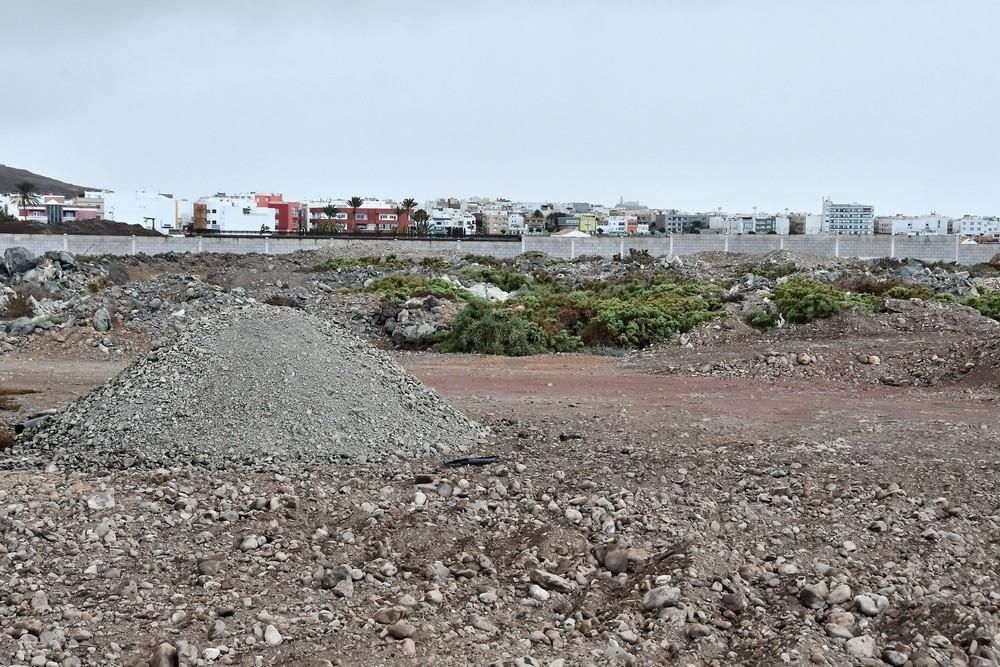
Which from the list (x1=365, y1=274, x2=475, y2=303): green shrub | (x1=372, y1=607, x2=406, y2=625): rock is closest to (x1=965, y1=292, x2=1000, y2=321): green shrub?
(x1=365, y1=274, x2=475, y2=303): green shrub

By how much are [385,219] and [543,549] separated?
10523cm

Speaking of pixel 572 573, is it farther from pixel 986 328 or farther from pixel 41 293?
pixel 41 293

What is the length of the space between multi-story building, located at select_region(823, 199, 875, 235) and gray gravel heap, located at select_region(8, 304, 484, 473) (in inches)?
5597

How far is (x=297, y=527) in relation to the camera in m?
7.20

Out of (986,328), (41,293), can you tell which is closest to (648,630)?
(986,328)

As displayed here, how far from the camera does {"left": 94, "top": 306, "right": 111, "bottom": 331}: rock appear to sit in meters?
19.9

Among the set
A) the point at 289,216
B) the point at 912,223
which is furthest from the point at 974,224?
the point at 289,216

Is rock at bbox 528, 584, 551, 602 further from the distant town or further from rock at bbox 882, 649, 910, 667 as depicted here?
the distant town

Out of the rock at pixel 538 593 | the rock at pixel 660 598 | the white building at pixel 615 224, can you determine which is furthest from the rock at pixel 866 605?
the white building at pixel 615 224

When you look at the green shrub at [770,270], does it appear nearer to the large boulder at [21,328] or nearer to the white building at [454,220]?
the large boulder at [21,328]

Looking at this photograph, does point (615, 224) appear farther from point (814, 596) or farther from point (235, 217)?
point (814, 596)

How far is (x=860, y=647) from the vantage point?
5.55 meters

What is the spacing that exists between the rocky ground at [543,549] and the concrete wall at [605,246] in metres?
35.6

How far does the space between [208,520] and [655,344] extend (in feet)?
40.7
